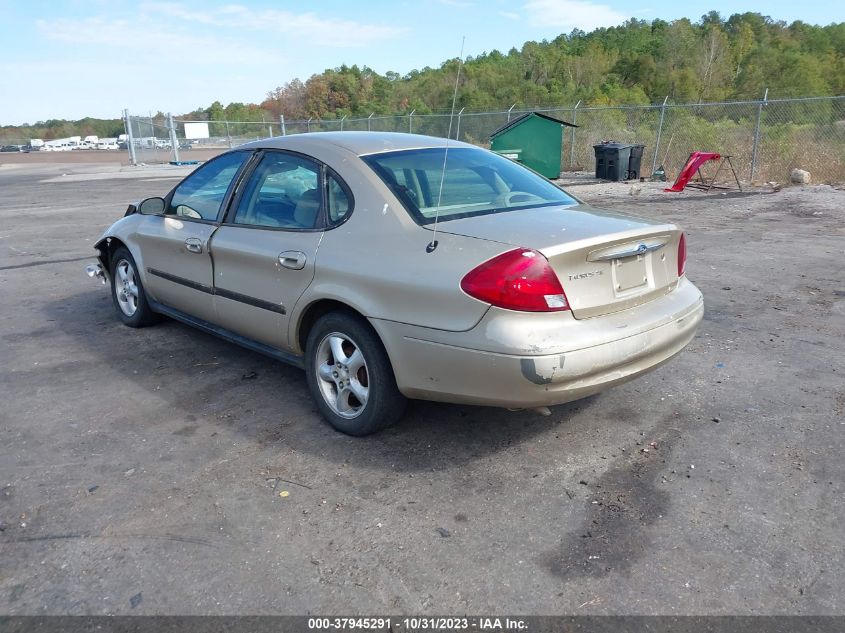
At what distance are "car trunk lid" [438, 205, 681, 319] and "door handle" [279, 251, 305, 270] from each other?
857 mm

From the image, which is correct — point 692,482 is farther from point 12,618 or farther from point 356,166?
point 12,618

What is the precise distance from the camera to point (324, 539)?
9.36ft

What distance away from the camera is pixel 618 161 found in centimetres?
1902

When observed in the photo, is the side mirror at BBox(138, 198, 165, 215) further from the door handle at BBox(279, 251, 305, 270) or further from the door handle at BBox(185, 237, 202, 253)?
the door handle at BBox(279, 251, 305, 270)

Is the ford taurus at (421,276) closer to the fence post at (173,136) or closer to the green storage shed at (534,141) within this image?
the green storage shed at (534,141)

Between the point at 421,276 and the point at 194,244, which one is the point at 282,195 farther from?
the point at 421,276

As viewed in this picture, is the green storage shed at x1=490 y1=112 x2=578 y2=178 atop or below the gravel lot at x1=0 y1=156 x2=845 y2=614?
atop

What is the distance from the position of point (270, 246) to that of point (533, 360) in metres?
1.79

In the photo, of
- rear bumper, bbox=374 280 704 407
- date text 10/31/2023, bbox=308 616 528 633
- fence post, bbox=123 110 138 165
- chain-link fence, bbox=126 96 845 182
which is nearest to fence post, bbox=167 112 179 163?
fence post, bbox=123 110 138 165

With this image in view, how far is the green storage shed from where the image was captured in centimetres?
1948

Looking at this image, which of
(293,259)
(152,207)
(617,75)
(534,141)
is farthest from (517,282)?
(617,75)

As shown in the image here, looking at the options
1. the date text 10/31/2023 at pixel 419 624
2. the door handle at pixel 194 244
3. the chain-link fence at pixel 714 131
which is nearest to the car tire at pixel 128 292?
the door handle at pixel 194 244

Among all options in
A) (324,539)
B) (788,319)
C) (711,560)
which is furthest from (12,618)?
(788,319)

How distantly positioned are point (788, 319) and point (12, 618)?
5663mm
